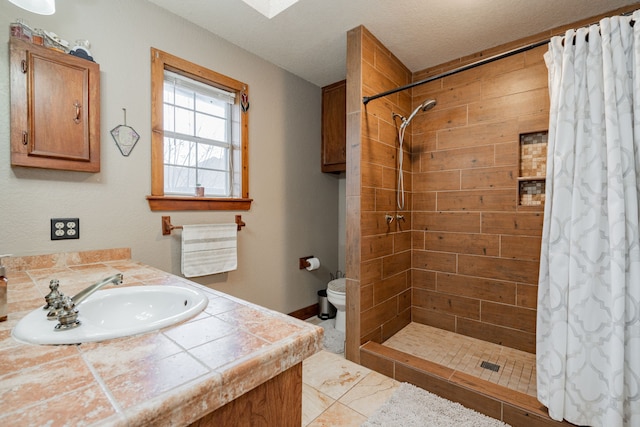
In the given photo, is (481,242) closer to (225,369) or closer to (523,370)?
(523,370)

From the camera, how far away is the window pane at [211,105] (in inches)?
86.5

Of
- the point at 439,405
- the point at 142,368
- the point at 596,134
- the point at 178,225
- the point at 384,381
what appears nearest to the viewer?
the point at 142,368

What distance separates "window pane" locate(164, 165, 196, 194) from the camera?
2002mm

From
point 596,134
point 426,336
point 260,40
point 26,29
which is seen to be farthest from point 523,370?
point 26,29

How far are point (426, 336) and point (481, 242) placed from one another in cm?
93

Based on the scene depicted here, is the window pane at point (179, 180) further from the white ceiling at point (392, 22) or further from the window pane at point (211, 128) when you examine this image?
the white ceiling at point (392, 22)

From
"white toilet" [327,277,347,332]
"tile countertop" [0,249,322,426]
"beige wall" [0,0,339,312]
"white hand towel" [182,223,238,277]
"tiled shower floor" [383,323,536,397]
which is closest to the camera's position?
"tile countertop" [0,249,322,426]

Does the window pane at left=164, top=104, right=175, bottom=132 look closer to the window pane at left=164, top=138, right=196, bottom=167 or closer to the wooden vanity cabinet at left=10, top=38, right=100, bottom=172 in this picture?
the window pane at left=164, top=138, right=196, bottom=167

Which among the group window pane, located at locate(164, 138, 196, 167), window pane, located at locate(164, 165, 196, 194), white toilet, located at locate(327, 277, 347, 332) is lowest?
white toilet, located at locate(327, 277, 347, 332)

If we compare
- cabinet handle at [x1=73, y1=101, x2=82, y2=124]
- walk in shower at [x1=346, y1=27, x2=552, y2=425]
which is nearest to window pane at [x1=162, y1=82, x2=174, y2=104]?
cabinet handle at [x1=73, y1=101, x2=82, y2=124]

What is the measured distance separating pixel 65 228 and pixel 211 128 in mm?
1186

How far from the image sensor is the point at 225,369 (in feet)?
1.91

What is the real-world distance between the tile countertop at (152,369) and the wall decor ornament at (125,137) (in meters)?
1.05

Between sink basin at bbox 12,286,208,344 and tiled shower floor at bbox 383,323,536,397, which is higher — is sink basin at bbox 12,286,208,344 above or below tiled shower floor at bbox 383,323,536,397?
above
